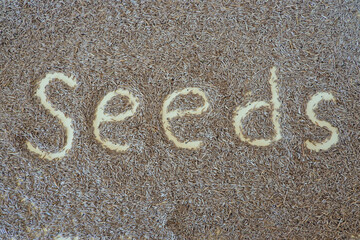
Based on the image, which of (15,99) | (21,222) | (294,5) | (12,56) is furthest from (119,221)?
(294,5)

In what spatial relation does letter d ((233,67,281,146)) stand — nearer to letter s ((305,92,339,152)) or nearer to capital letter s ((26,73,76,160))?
letter s ((305,92,339,152))

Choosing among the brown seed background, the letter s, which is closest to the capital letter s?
the brown seed background

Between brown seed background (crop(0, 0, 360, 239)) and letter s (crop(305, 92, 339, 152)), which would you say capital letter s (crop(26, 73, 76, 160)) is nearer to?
brown seed background (crop(0, 0, 360, 239))

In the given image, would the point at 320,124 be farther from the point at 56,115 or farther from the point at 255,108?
the point at 56,115

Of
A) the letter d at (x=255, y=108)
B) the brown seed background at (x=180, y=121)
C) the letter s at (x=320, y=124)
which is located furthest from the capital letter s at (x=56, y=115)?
the letter s at (x=320, y=124)

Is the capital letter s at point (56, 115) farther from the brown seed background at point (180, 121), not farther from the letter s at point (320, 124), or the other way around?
the letter s at point (320, 124)

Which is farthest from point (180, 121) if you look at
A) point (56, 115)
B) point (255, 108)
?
point (56, 115)
